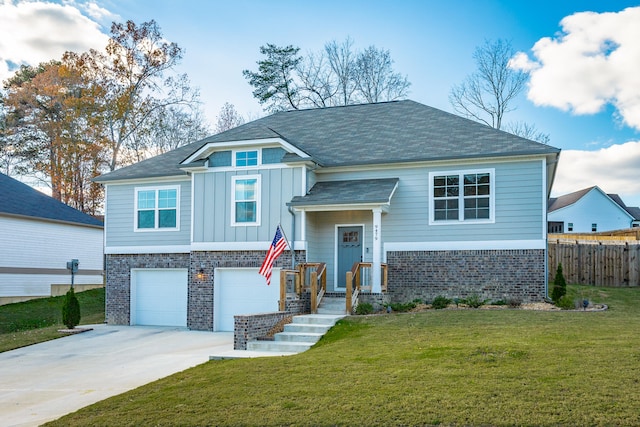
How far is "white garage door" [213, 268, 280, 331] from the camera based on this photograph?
1717cm

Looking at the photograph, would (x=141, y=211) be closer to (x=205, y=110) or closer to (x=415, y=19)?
(x=415, y=19)

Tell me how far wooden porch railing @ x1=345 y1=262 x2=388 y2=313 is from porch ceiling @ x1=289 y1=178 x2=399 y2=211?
5.29 feet

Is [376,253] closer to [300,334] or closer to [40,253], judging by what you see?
[300,334]

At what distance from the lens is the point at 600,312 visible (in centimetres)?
1351

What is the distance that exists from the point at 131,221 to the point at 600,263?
55.4 feet

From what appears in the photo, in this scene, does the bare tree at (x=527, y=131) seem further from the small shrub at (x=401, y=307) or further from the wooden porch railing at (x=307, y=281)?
the small shrub at (x=401, y=307)

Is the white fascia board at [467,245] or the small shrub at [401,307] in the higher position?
the white fascia board at [467,245]

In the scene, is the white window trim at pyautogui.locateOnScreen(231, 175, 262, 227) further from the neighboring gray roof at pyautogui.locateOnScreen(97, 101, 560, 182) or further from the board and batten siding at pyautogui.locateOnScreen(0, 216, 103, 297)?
the board and batten siding at pyautogui.locateOnScreen(0, 216, 103, 297)

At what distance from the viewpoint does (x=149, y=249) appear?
18953 mm

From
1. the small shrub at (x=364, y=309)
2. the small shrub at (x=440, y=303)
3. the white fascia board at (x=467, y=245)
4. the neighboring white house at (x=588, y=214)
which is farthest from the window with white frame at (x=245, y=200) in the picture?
the neighboring white house at (x=588, y=214)

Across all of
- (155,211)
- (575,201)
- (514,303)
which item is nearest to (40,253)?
(155,211)

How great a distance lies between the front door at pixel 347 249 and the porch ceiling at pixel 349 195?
126 cm

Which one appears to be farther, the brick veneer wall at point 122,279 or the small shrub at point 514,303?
the brick veneer wall at point 122,279

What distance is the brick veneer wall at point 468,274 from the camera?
50.8ft
